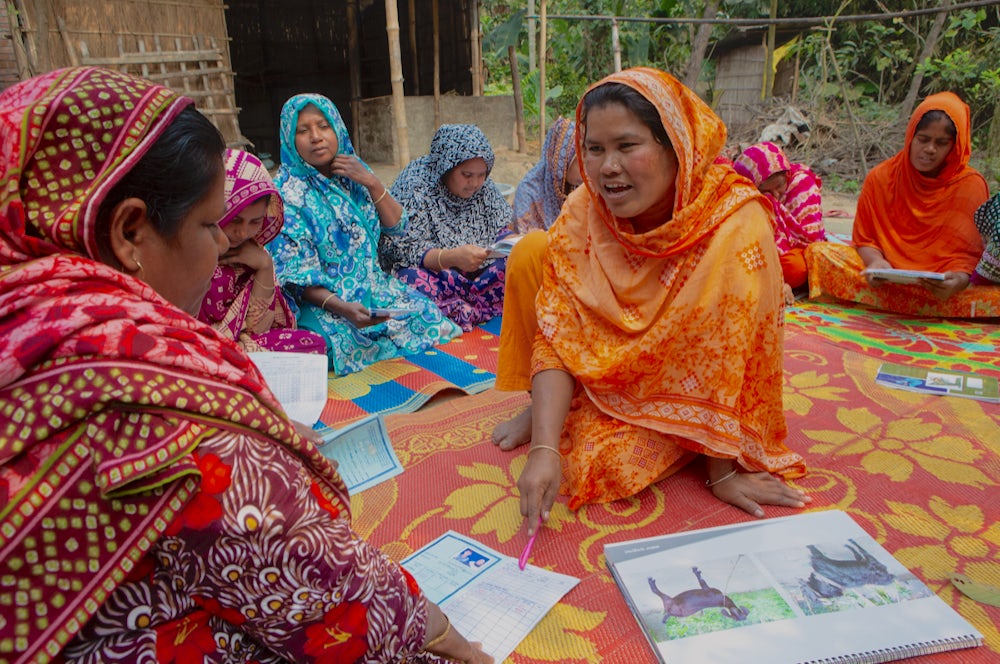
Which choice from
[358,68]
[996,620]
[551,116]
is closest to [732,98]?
[551,116]

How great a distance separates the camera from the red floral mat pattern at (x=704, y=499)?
58.5 inches

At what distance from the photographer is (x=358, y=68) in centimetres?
958

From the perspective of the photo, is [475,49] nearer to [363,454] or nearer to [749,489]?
[363,454]

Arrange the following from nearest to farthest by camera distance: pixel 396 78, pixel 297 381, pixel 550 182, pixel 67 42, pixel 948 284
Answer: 1. pixel 297 381
2. pixel 948 284
3. pixel 550 182
4. pixel 67 42
5. pixel 396 78

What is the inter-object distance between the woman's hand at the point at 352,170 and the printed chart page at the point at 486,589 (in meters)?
1.94

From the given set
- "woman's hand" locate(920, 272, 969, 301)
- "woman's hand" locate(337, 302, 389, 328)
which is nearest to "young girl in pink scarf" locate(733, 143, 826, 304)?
"woman's hand" locate(920, 272, 969, 301)

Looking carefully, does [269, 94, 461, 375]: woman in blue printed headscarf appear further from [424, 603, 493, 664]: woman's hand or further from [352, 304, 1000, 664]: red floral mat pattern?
[424, 603, 493, 664]: woman's hand

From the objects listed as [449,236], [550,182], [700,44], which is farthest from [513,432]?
[700,44]

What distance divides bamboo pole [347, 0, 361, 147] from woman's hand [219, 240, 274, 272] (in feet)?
22.5

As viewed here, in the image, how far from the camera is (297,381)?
225 centimetres

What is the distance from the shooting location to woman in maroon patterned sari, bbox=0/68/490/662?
74cm

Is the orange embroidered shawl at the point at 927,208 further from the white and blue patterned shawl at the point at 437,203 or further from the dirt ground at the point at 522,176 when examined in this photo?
the white and blue patterned shawl at the point at 437,203

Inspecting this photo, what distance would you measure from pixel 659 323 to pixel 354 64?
8.96 metres

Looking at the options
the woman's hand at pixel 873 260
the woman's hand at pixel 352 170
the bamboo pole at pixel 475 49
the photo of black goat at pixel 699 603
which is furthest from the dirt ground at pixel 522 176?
the photo of black goat at pixel 699 603
